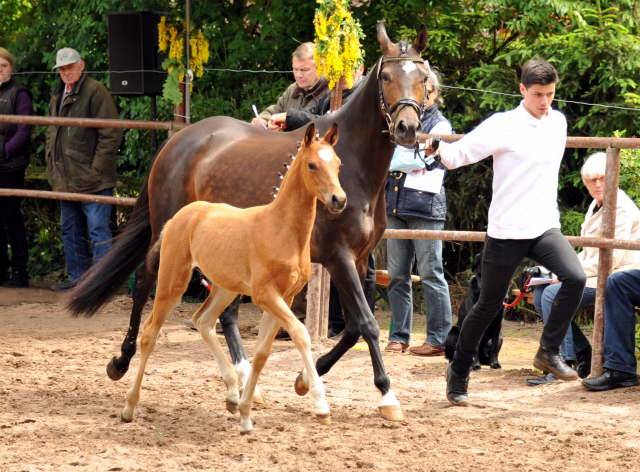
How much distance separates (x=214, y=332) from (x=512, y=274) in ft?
5.42

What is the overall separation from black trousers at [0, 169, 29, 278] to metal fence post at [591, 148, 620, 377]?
6.25 metres

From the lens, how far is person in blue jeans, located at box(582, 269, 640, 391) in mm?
4781

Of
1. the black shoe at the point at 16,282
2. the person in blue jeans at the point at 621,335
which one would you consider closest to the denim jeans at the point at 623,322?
the person in blue jeans at the point at 621,335

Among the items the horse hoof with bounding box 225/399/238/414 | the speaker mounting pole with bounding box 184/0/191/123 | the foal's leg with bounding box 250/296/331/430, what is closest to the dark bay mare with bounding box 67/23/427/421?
the horse hoof with bounding box 225/399/238/414

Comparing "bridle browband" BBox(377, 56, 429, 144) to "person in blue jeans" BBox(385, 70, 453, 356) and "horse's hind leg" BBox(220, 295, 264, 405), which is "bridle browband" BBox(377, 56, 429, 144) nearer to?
"person in blue jeans" BBox(385, 70, 453, 356)

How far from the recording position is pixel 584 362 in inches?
206

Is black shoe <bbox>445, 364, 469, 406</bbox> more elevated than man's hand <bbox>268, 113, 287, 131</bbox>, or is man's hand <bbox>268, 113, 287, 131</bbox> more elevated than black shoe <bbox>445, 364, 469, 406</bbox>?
man's hand <bbox>268, 113, 287, 131</bbox>

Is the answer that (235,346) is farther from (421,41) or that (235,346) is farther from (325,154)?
(421,41)

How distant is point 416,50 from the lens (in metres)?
4.45

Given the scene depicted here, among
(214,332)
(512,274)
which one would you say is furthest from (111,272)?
(512,274)

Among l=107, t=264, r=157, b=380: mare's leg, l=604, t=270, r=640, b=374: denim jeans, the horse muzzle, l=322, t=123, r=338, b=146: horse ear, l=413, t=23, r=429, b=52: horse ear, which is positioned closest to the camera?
l=322, t=123, r=338, b=146: horse ear

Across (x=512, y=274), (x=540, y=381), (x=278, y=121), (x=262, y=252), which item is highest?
(x=278, y=121)

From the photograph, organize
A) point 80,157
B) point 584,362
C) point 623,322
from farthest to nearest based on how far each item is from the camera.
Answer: point 80,157
point 584,362
point 623,322

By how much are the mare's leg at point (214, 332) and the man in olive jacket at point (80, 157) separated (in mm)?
3903
